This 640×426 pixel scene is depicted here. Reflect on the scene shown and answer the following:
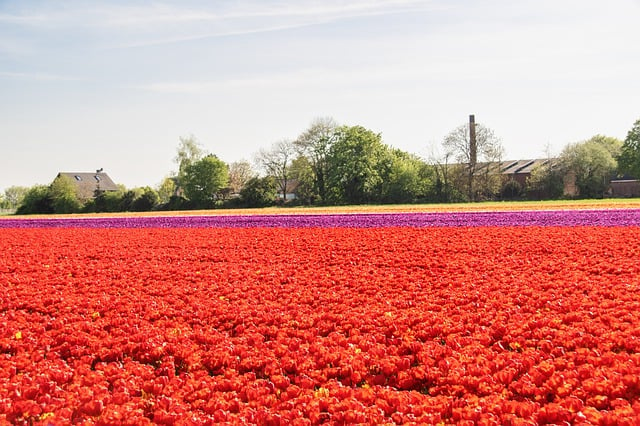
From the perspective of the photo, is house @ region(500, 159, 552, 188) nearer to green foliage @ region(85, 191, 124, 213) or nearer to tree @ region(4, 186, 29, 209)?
green foliage @ region(85, 191, 124, 213)

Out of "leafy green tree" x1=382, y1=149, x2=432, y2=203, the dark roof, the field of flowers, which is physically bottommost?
the field of flowers

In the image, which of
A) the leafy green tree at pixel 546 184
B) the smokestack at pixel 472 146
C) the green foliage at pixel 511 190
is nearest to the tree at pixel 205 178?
the smokestack at pixel 472 146

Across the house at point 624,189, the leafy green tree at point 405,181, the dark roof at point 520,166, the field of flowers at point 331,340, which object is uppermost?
the dark roof at point 520,166

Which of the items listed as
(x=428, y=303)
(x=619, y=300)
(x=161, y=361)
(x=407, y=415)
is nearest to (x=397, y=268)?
(x=428, y=303)

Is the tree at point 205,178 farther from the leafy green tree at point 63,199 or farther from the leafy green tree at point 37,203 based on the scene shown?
the leafy green tree at point 37,203

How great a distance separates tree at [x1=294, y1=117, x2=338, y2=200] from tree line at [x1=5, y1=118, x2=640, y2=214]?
133 mm

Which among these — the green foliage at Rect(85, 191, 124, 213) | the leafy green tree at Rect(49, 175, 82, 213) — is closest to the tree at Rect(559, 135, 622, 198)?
the green foliage at Rect(85, 191, 124, 213)

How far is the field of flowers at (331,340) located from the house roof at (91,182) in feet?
318

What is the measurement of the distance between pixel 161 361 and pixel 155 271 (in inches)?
261

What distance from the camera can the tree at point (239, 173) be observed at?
3889 inches

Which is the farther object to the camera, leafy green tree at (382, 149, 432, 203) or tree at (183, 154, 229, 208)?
tree at (183, 154, 229, 208)

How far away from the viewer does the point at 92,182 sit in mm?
108188

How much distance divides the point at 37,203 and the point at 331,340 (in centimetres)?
8041

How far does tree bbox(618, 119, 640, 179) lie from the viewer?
67188mm
